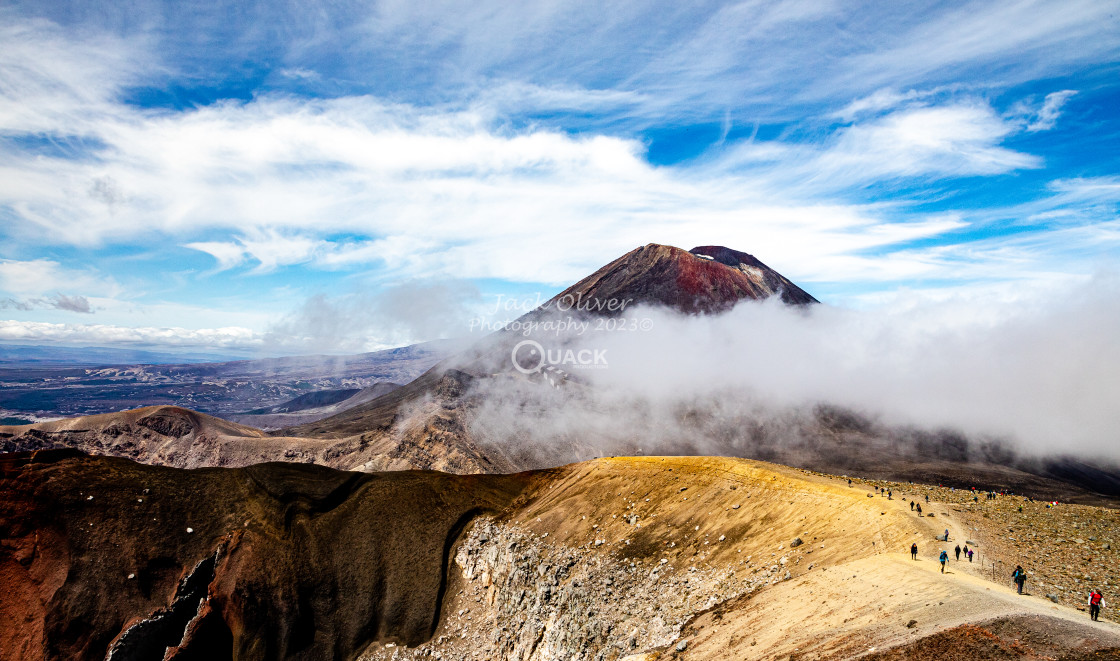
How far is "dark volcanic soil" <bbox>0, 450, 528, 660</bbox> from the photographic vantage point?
142 ft

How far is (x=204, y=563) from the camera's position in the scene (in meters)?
47.4

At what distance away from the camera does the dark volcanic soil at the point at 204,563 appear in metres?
43.4

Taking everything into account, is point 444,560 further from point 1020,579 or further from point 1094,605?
point 1094,605

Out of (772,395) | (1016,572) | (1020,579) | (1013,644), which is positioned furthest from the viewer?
(772,395)

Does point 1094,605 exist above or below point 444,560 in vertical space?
above

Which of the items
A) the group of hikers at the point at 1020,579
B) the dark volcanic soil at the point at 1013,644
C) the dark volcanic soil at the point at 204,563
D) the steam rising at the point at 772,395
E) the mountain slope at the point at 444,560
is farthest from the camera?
the steam rising at the point at 772,395

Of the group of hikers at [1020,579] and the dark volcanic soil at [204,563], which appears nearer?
the group of hikers at [1020,579]

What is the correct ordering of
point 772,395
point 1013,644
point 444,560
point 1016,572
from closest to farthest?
point 1013,644, point 1016,572, point 444,560, point 772,395

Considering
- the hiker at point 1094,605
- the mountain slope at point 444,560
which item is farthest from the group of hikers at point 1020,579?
the mountain slope at point 444,560

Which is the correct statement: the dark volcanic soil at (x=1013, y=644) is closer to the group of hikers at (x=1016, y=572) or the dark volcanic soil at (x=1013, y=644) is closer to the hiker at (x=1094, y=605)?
the hiker at (x=1094, y=605)

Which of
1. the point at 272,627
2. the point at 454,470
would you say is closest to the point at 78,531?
the point at 272,627

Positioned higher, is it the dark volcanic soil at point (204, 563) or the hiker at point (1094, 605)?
the hiker at point (1094, 605)

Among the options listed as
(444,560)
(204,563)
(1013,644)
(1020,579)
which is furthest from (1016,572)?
(204,563)

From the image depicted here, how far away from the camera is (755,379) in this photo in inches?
6437
